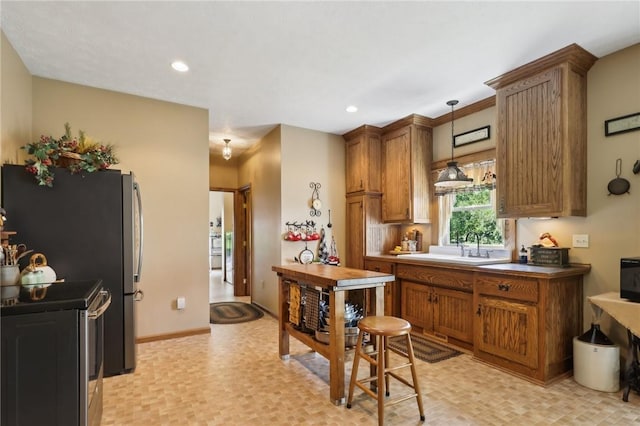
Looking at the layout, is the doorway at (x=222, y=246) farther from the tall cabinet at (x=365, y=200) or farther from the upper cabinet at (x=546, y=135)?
the upper cabinet at (x=546, y=135)

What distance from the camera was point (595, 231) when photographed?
291 centimetres

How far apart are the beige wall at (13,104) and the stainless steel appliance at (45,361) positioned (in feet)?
→ 5.54

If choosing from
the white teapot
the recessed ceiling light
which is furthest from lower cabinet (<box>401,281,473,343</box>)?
the white teapot

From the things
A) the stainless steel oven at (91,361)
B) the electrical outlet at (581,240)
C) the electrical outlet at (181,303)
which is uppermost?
the electrical outlet at (581,240)

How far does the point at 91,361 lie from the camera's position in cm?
175

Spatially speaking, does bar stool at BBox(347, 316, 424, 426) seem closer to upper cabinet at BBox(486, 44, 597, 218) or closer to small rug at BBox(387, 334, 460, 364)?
small rug at BBox(387, 334, 460, 364)

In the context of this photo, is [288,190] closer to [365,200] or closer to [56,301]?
[365,200]

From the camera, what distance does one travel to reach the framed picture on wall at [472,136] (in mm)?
3850

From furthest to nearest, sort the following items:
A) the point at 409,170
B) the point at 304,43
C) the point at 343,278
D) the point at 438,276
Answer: the point at 409,170, the point at 438,276, the point at 304,43, the point at 343,278

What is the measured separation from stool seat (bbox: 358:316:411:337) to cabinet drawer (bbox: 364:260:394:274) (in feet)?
6.50

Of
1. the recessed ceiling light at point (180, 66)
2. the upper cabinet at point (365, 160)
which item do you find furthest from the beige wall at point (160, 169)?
the upper cabinet at point (365, 160)

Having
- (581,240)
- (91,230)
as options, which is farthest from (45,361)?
(581,240)

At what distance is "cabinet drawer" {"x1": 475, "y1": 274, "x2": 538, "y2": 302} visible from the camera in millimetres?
2734

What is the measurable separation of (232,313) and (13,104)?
3493 millimetres
